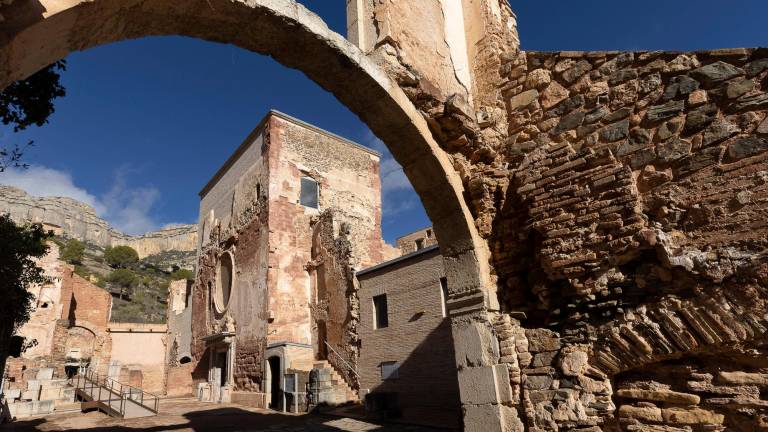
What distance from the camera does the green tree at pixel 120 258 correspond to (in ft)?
205

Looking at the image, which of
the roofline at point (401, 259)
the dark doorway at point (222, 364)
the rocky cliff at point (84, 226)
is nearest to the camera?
the roofline at point (401, 259)

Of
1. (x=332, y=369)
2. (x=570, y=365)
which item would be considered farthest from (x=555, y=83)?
(x=332, y=369)

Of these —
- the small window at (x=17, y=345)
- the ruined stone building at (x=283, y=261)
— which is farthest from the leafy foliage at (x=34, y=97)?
the small window at (x=17, y=345)

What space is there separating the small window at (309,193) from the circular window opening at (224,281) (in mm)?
4204

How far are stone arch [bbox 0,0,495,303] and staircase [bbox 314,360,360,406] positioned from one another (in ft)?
30.4

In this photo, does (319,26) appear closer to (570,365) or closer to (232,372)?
(570,365)

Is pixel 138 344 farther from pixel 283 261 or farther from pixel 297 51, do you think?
pixel 297 51

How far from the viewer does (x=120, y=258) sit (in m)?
62.8

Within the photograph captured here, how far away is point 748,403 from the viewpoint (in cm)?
332

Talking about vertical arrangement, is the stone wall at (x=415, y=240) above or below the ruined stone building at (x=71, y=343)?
above

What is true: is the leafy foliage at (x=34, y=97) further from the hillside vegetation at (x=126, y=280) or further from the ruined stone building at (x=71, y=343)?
the hillside vegetation at (x=126, y=280)

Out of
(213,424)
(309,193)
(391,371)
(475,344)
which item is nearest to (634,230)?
(475,344)

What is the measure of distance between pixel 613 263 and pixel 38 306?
2930cm

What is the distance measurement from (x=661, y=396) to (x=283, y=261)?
1431 cm
